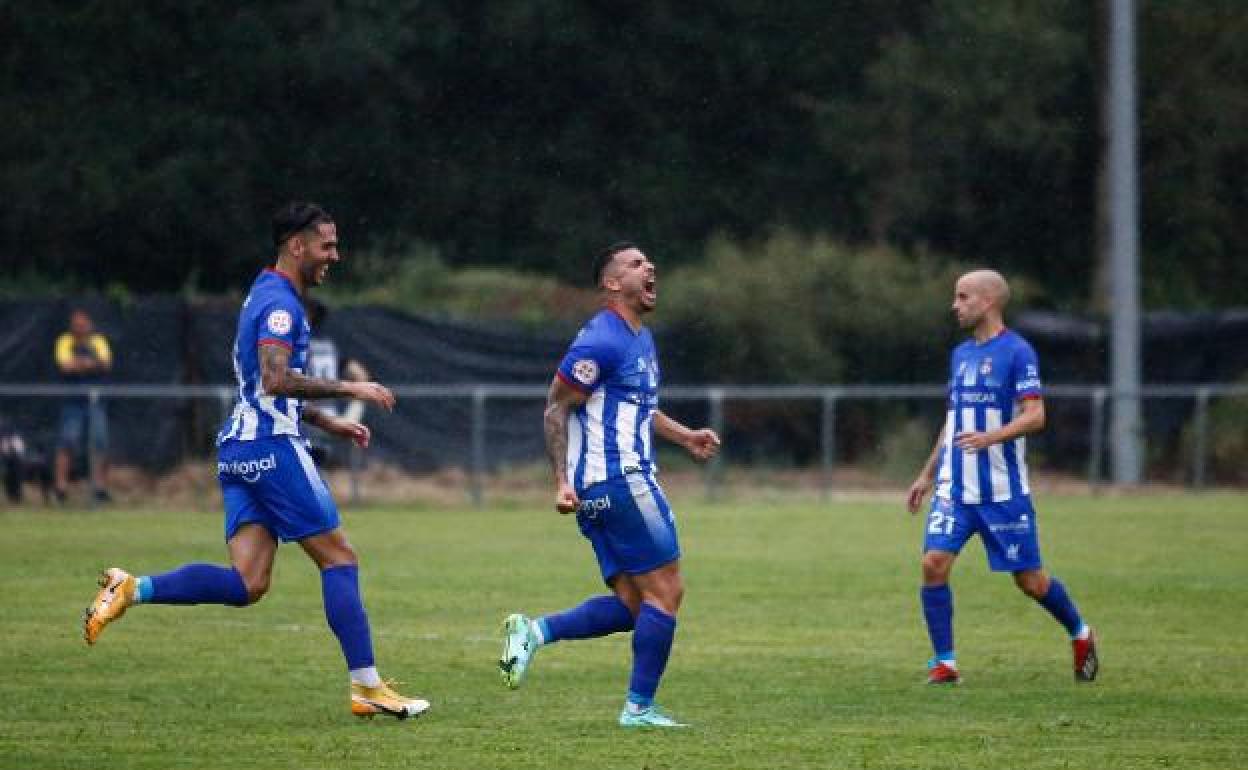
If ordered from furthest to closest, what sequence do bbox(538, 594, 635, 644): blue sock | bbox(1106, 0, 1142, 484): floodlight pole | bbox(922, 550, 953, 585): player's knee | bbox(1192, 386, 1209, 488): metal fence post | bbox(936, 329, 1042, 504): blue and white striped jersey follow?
bbox(1106, 0, 1142, 484): floodlight pole → bbox(1192, 386, 1209, 488): metal fence post → bbox(936, 329, 1042, 504): blue and white striped jersey → bbox(922, 550, 953, 585): player's knee → bbox(538, 594, 635, 644): blue sock

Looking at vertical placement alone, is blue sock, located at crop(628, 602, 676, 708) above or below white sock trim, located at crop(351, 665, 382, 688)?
above

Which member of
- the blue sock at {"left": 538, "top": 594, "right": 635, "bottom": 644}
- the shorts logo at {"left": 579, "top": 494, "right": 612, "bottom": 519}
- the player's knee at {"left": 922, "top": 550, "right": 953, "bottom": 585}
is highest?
the shorts logo at {"left": 579, "top": 494, "right": 612, "bottom": 519}

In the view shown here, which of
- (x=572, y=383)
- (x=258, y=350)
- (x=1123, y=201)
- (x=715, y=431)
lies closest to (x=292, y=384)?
(x=258, y=350)

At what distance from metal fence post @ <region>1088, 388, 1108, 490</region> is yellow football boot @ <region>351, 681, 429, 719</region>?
17.6 meters

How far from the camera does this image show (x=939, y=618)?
11625mm

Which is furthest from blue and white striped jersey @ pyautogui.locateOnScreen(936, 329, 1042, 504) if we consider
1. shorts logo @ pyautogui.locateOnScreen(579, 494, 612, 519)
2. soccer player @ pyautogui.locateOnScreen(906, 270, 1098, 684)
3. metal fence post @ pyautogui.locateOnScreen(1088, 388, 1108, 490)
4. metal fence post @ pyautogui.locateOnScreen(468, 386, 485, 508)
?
metal fence post @ pyautogui.locateOnScreen(1088, 388, 1108, 490)

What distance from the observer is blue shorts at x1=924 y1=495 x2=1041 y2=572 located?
38.7 feet

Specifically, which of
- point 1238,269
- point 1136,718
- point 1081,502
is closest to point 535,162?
point 1238,269

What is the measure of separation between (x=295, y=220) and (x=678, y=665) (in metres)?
3.43

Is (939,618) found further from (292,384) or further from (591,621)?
(292,384)

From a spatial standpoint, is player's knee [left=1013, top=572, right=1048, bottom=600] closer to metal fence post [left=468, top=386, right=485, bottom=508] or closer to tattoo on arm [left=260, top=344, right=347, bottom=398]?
tattoo on arm [left=260, top=344, right=347, bottom=398]

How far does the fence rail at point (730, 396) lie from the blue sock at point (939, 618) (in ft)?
43.1

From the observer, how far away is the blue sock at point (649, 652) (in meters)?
9.52

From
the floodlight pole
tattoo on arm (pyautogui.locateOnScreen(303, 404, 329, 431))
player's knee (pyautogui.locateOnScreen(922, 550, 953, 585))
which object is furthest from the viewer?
the floodlight pole
